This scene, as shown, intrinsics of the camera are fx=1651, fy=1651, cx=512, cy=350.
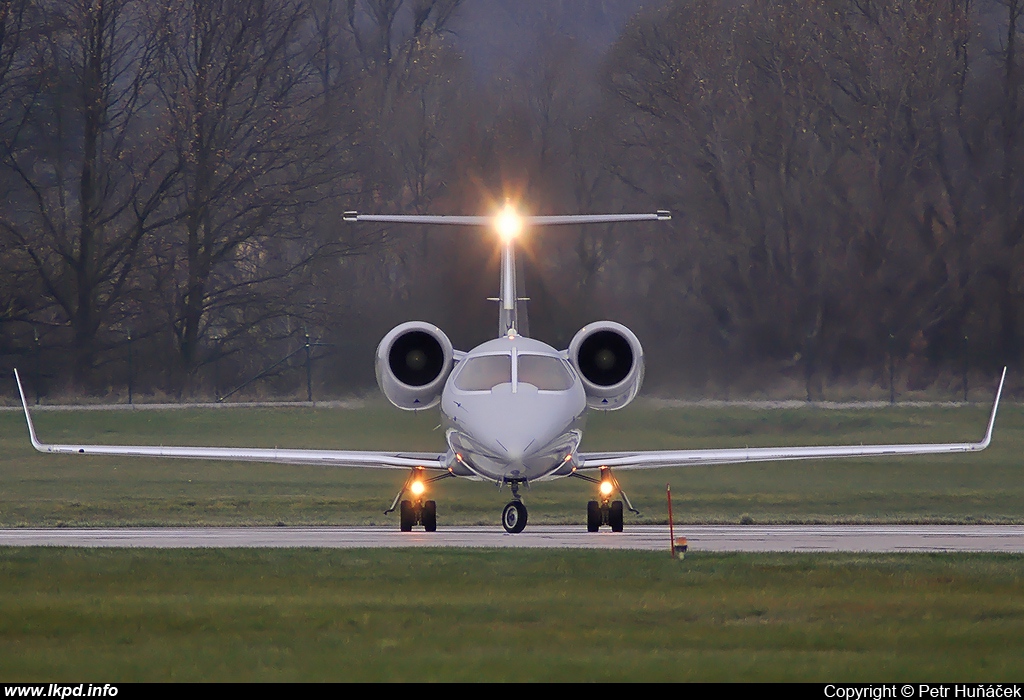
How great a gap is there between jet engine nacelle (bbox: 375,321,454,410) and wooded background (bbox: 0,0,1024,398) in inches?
728

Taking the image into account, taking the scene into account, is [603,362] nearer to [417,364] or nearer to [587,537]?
[417,364]

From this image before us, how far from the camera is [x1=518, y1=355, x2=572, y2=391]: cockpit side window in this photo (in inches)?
797

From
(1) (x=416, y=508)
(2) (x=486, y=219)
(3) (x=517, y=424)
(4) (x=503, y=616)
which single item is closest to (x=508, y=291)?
(2) (x=486, y=219)

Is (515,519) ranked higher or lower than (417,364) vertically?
lower

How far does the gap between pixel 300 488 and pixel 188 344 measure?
1738 centimetres

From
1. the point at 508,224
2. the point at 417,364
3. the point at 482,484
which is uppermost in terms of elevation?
the point at 508,224

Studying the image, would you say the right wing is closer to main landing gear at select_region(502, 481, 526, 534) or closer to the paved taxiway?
main landing gear at select_region(502, 481, 526, 534)

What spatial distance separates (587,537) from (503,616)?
7.85 meters

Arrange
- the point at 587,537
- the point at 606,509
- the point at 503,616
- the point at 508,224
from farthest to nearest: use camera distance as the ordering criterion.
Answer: the point at 508,224, the point at 606,509, the point at 587,537, the point at 503,616

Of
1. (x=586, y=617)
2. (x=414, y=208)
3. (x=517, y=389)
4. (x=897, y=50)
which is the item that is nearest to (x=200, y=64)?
(x=414, y=208)

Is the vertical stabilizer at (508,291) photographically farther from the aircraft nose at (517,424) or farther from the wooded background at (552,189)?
the wooded background at (552,189)

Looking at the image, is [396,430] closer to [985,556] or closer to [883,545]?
[883,545]

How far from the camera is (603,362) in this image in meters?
21.7
